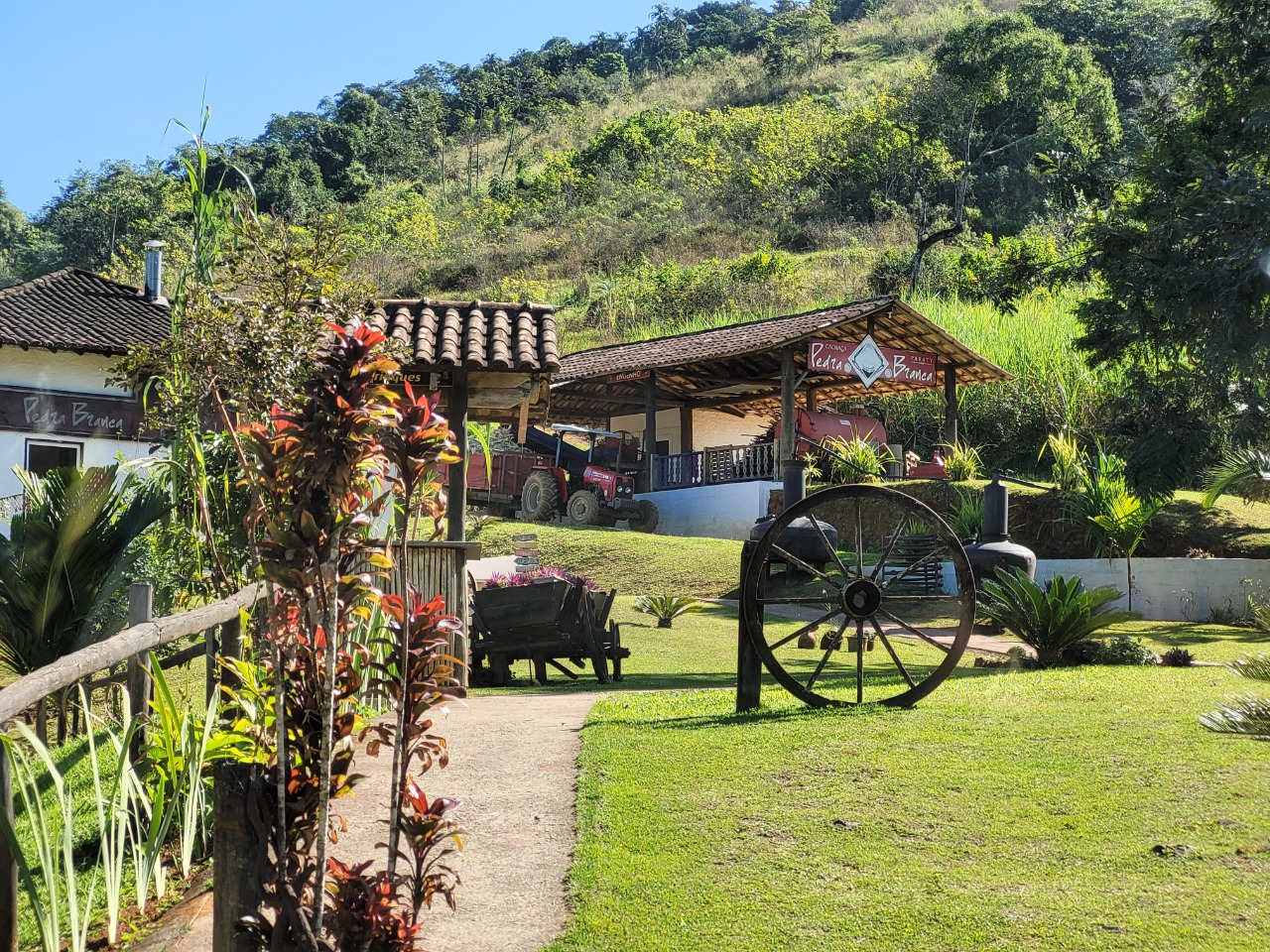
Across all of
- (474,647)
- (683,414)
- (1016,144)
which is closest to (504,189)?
(1016,144)

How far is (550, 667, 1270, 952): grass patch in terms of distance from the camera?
4043 mm

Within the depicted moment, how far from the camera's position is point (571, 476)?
85.6 ft

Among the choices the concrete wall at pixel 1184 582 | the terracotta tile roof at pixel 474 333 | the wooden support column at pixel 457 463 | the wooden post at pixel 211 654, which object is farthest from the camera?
the concrete wall at pixel 1184 582

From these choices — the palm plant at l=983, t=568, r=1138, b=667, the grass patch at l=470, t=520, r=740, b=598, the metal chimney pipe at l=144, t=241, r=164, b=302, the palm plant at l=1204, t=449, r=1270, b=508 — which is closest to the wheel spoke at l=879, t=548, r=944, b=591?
the palm plant at l=983, t=568, r=1138, b=667

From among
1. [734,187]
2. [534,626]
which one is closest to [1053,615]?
[534,626]

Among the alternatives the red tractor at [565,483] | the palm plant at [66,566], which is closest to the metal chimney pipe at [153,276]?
the red tractor at [565,483]

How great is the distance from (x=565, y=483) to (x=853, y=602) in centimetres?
1769

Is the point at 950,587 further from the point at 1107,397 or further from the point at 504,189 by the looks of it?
the point at 504,189

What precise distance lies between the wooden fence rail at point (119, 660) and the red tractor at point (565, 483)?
19.5m

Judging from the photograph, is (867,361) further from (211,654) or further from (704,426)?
(211,654)

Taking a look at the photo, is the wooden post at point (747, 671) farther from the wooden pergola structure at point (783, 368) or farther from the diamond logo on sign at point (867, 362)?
the diamond logo on sign at point (867, 362)

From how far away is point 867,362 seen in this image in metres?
24.2

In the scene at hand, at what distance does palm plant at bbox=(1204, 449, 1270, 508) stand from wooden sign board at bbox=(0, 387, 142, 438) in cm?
1888

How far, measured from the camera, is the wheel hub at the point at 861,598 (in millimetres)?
7945
